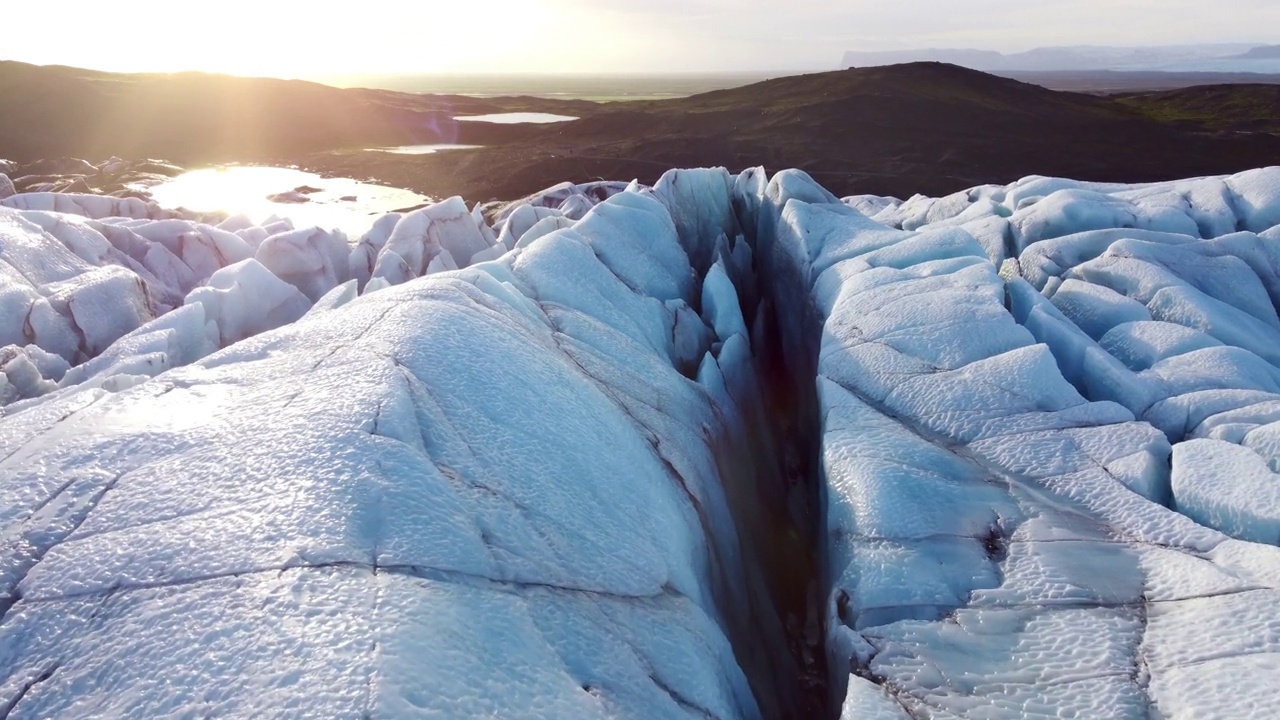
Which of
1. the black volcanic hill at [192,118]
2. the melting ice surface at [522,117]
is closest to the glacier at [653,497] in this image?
the black volcanic hill at [192,118]

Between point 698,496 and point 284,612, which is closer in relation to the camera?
point 284,612

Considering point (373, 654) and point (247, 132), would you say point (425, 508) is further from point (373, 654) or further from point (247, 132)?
point (247, 132)

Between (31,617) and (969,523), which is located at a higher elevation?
(31,617)

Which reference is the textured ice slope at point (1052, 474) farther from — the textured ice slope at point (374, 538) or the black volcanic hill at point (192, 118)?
the black volcanic hill at point (192, 118)

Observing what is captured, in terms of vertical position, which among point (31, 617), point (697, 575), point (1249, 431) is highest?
point (31, 617)

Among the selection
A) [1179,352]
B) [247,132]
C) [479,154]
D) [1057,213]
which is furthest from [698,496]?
[247,132]
